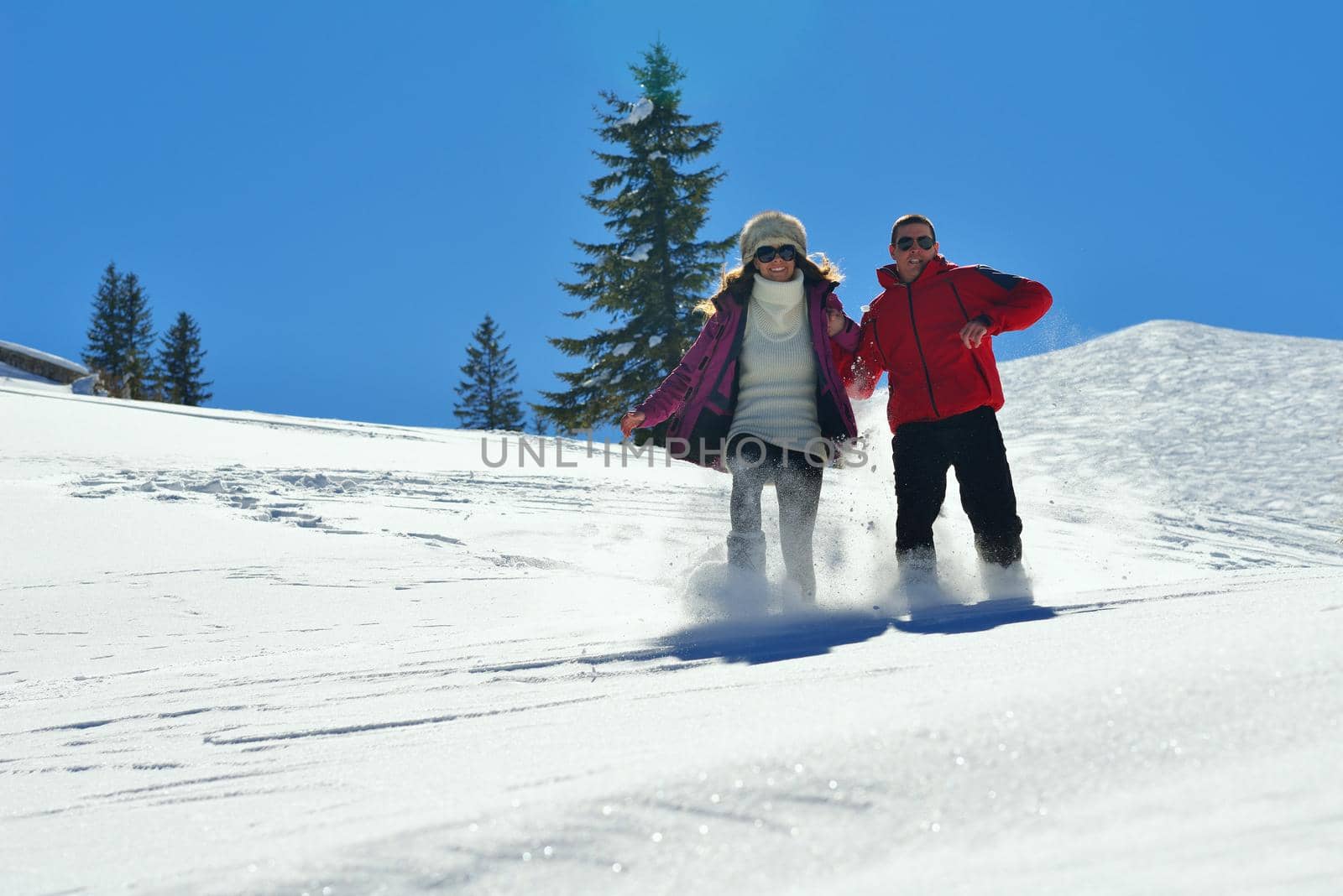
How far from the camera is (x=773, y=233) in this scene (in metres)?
4.79

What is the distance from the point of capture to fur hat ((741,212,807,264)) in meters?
4.77

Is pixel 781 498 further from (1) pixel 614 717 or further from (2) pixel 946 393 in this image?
(1) pixel 614 717

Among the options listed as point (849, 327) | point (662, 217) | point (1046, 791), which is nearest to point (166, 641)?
point (849, 327)

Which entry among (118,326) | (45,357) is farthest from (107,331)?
(45,357)

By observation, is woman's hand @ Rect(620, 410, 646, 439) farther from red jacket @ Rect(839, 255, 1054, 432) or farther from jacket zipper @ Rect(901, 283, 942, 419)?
jacket zipper @ Rect(901, 283, 942, 419)

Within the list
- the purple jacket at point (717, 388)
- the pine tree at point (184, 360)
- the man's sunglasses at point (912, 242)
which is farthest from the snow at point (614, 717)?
the pine tree at point (184, 360)

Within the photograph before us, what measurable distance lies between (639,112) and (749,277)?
23.1 meters

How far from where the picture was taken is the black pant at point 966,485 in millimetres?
4758

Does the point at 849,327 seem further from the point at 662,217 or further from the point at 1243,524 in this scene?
the point at 662,217

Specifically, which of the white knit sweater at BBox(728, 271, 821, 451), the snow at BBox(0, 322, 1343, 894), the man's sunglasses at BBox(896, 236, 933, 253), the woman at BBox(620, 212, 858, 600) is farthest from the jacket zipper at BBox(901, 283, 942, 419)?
the snow at BBox(0, 322, 1343, 894)

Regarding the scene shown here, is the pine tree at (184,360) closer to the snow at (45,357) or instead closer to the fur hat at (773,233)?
the snow at (45,357)

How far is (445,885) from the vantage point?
3.68ft

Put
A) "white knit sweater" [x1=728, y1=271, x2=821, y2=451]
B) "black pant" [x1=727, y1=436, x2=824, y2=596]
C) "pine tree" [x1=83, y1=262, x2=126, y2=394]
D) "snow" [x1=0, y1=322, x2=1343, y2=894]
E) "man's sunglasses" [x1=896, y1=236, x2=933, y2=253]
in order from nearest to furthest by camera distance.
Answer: "snow" [x1=0, y1=322, x2=1343, y2=894], "black pant" [x1=727, y1=436, x2=824, y2=596], "white knit sweater" [x1=728, y1=271, x2=821, y2=451], "man's sunglasses" [x1=896, y1=236, x2=933, y2=253], "pine tree" [x1=83, y1=262, x2=126, y2=394]

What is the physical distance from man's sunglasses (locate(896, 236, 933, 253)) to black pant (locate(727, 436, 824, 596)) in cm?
115
